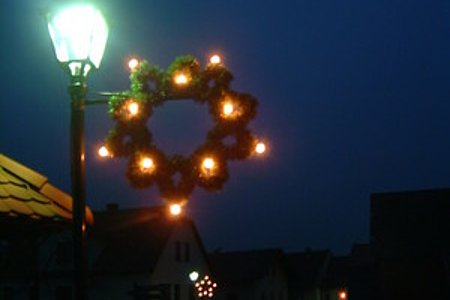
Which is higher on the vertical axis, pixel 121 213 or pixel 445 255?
pixel 121 213

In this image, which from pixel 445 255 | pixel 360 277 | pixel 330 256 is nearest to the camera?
pixel 445 255

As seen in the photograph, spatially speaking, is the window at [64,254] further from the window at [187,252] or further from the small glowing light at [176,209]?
the small glowing light at [176,209]

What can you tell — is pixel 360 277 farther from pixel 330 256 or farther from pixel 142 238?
pixel 330 256

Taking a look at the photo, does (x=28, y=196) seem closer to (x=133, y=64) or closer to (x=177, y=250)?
(x=133, y=64)

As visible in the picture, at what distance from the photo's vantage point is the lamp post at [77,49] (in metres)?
6.18

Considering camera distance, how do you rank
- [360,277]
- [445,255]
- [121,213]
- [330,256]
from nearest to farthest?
[445,255] < [121,213] < [360,277] < [330,256]

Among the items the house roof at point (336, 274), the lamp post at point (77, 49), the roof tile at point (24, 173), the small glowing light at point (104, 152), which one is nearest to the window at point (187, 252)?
the house roof at point (336, 274)

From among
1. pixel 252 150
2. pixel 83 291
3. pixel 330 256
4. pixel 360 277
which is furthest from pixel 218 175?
pixel 330 256

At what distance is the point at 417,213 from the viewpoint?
45.6 meters

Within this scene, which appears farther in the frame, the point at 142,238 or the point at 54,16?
the point at 142,238

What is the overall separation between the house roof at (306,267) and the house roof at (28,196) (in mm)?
64715

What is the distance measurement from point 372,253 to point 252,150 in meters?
38.2

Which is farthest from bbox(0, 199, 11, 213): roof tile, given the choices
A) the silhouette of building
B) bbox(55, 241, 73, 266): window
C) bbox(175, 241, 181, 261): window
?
bbox(175, 241, 181, 261): window

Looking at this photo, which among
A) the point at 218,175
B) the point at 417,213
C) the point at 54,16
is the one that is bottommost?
the point at 218,175
